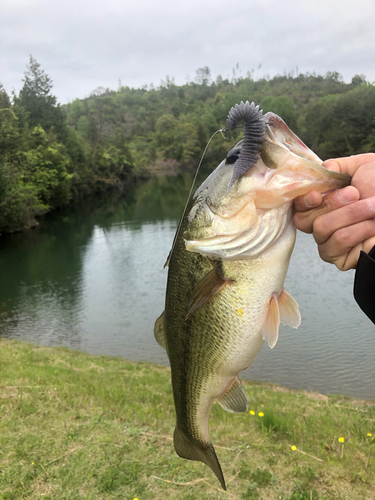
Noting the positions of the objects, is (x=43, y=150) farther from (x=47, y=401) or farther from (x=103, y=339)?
(x=47, y=401)

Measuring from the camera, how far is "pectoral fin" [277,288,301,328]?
1764 millimetres

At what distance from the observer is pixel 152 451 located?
13.2 ft

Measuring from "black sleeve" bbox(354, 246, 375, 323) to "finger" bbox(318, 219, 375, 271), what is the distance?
0.11m

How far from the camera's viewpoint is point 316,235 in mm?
1761

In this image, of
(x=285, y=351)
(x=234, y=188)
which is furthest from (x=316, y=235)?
(x=285, y=351)

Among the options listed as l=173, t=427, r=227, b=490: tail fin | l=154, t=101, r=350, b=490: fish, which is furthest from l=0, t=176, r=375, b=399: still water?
l=154, t=101, r=350, b=490: fish

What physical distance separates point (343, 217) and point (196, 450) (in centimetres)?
148

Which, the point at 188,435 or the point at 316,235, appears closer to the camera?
the point at 316,235

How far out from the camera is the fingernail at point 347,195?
5.26ft

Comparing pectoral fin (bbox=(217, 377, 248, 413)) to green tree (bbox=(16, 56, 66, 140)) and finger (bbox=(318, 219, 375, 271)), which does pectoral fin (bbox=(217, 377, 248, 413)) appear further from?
green tree (bbox=(16, 56, 66, 140))

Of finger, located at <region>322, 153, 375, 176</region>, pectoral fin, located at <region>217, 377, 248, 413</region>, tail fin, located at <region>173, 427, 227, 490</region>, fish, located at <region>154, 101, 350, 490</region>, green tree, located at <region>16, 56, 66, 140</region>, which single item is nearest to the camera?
fish, located at <region>154, 101, 350, 490</region>

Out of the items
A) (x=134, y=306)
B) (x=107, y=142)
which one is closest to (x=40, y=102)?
(x=107, y=142)

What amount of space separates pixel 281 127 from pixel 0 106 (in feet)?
139

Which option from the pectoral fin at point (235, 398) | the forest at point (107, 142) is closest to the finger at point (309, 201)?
the pectoral fin at point (235, 398)
